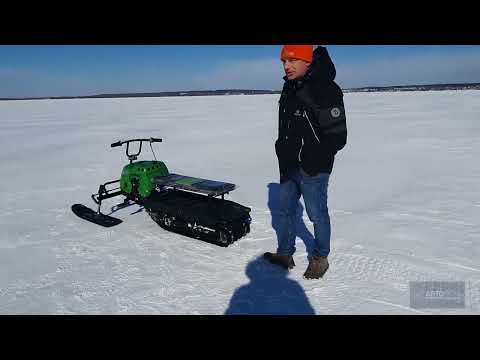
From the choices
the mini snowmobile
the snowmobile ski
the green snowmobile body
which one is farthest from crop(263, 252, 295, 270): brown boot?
the snowmobile ski

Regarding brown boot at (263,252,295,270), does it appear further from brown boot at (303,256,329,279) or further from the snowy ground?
brown boot at (303,256,329,279)

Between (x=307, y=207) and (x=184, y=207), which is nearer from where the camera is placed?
(x=307, y=207)

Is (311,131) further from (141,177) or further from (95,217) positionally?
(95,217)

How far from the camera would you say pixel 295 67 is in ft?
9.89

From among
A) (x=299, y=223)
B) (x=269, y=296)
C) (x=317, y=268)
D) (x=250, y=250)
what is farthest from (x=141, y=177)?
(x=317, y=268)

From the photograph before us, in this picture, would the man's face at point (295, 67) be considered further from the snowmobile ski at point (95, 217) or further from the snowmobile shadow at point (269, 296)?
the snowmobile ski at point (95, 217)

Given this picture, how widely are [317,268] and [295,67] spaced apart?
1988 mm

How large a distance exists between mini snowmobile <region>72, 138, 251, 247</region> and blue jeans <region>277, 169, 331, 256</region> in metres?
0.86

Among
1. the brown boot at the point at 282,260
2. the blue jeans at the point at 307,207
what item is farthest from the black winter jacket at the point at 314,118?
the brown boot at the point at 282,260

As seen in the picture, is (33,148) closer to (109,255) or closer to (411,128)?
(109,255)

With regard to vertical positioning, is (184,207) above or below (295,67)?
below
